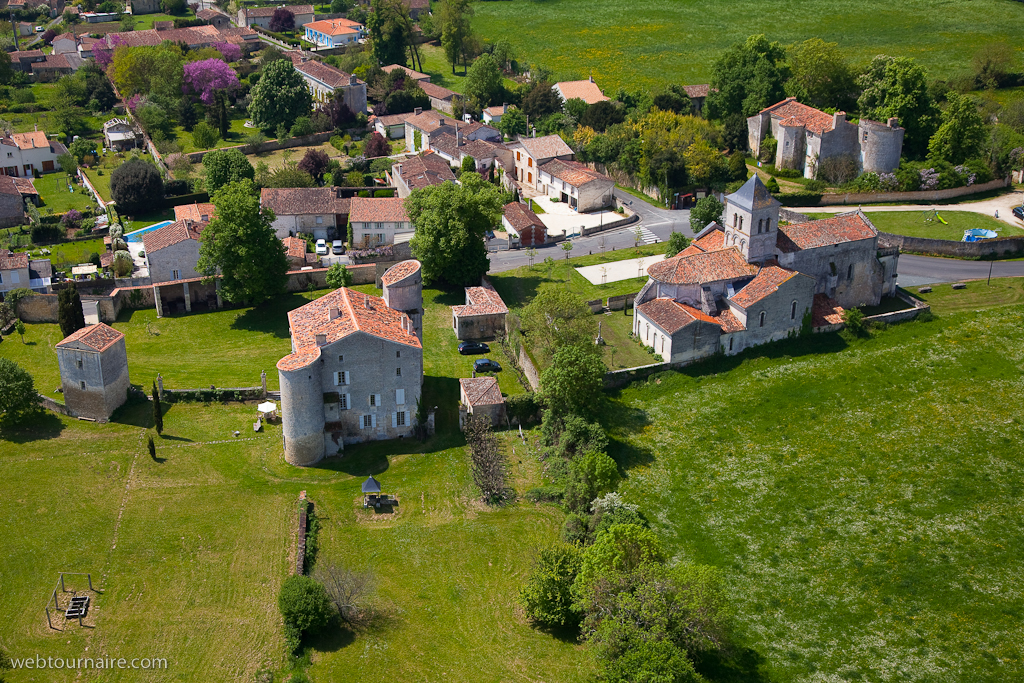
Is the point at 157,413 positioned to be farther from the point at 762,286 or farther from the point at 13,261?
the point at 762,286

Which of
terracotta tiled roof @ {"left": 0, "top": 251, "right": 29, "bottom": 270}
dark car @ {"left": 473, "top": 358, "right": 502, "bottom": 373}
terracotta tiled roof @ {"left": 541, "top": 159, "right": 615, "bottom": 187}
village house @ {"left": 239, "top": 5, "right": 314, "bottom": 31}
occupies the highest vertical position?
village house @ {"left": 239, "top": 5, "right": 314, "bottom": 31}

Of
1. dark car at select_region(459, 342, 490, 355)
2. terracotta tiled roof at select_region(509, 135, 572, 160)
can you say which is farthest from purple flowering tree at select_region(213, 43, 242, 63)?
dark car at select_region(459, 342, 490, 355)

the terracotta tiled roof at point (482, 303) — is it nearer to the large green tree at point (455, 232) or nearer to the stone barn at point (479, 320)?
the stone barn at point (479, 320)

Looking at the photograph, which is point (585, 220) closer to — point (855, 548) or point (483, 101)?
point (483, 101)

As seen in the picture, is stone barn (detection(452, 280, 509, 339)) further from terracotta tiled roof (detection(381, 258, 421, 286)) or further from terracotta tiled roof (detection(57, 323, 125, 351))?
terracotta tiled roof (detection(57, 323, 125, 351))

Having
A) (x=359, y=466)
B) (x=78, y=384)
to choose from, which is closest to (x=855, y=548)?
(x=359, y=466)

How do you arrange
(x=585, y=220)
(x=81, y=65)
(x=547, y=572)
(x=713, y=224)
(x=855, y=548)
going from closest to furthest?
(x=547, y=572)
(x=855, y=548)
(x=713, y=224)
(x=585, y=220)
(x=81, y=65)

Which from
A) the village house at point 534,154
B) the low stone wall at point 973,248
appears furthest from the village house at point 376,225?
the low stone wall at point 973,248
